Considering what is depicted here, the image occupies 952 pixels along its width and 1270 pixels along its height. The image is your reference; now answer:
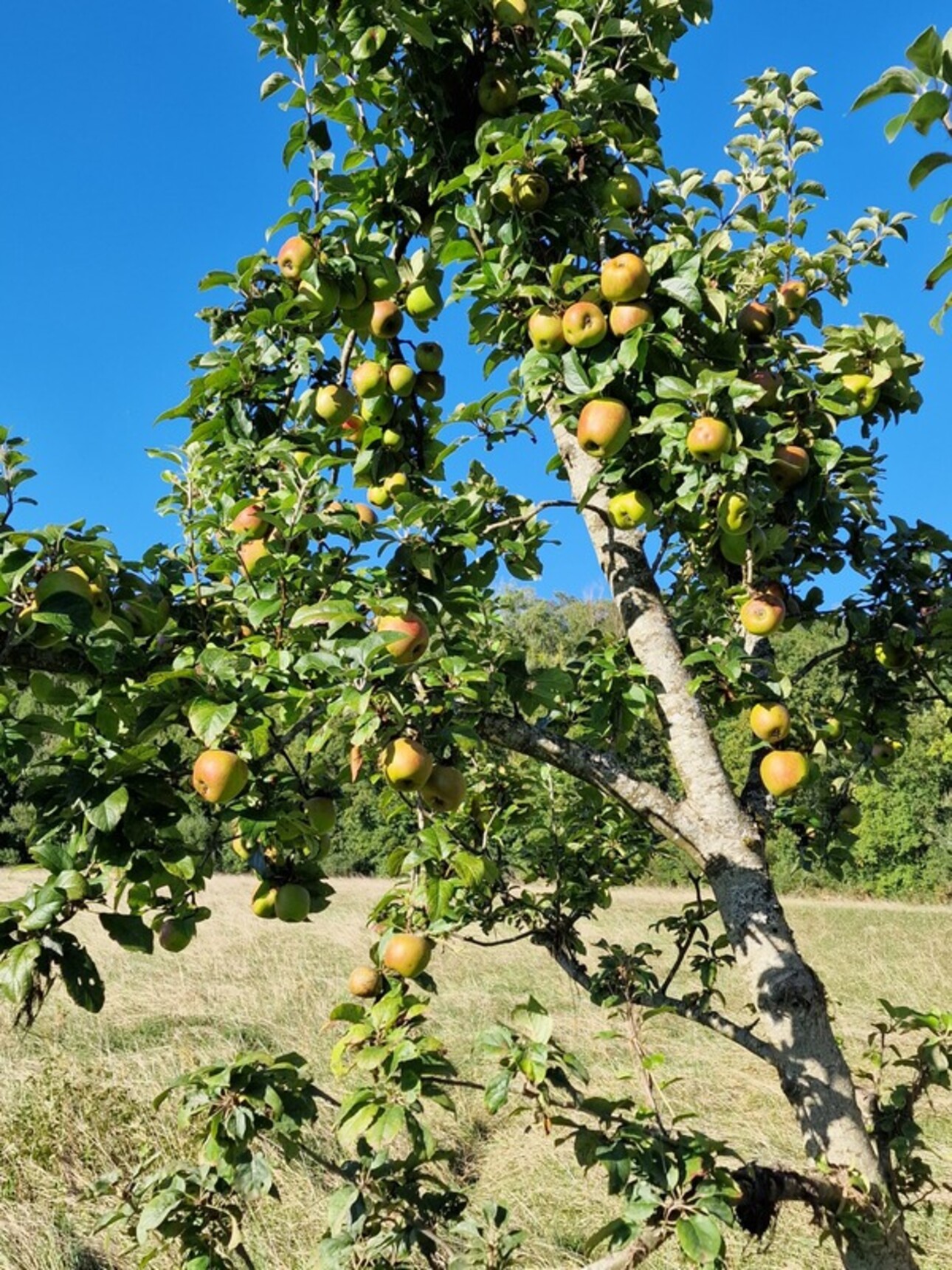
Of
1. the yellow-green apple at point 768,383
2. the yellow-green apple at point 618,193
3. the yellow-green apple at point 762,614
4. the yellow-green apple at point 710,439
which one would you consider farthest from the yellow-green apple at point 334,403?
the yellow-green apple at point 762,614

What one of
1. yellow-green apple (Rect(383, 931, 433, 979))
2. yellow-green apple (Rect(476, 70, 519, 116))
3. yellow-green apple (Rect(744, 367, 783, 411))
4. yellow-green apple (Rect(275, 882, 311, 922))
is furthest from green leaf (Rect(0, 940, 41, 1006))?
yellow-green apple (Rect(476, 70, 519, 116))

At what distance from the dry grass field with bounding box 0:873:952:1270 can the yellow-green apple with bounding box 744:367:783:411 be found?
1.45 metres

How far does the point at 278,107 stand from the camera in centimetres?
219

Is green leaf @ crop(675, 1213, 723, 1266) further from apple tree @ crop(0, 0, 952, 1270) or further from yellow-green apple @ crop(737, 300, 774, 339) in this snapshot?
yellow-green apple @ crop(737, 300, 774, 339)

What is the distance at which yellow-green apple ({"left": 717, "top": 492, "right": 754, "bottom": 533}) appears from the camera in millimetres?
1790

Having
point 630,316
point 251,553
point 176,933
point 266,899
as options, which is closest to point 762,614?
point 630,316

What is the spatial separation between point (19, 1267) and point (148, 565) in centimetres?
403

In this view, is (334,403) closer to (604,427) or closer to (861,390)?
(604,427)

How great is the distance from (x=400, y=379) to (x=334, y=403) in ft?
0.64

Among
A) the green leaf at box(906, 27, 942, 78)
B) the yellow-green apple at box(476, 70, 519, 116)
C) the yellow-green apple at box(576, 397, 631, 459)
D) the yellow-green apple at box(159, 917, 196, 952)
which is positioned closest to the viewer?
the green leaf at box(906, 27, 942, 78)

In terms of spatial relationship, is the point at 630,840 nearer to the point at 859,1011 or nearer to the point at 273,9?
the point at 273,9

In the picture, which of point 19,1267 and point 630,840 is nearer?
point 630,840

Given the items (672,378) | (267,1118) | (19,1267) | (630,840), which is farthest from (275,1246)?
(672,378)

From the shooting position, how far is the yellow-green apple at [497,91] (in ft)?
6.70
